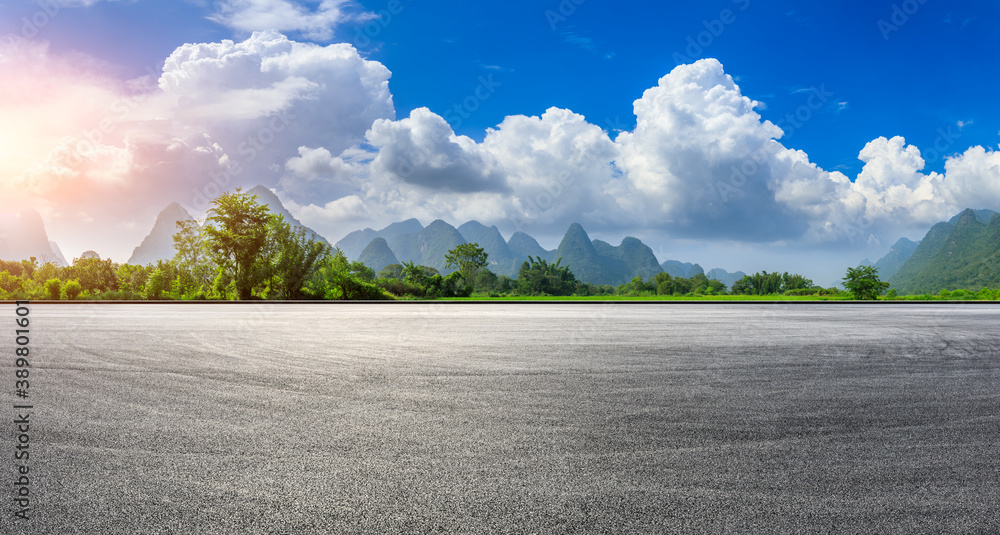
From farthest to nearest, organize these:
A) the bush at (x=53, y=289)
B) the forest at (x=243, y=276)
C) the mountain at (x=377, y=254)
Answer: the mountain at (x=377, y=254) → the forest at (x=243, y=276) → the bush at (x=53, y=289)

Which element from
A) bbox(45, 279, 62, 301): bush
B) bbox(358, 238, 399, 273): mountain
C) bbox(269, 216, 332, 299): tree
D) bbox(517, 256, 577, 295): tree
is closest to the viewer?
bbox(45, 279, 62, 301): bush

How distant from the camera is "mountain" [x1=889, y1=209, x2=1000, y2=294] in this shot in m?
66.0

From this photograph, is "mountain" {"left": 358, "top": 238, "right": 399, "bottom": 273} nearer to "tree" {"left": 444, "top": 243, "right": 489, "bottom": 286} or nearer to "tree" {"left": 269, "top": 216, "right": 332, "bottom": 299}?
"tree" {"left": 444, "top": 243, "right": 489, "bottom": 286}

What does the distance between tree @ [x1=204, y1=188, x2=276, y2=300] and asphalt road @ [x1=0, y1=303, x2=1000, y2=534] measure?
24688 mm

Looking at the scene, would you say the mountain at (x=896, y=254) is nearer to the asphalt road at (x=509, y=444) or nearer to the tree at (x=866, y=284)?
the tree at (x=866, y=284)

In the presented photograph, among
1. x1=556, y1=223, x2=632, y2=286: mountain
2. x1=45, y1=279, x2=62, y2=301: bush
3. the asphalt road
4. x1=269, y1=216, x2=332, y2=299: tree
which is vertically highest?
x1=556, y1=223, x2=632, y2=286: mountain

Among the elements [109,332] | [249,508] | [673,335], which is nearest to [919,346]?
[673,335]

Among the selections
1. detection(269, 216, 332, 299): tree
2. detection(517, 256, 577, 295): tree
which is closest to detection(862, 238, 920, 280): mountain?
detection(517, 256, 577, 295): tree

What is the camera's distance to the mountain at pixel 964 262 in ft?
217

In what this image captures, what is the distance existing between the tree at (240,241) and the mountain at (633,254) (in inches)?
5443

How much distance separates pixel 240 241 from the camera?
30.1 metres

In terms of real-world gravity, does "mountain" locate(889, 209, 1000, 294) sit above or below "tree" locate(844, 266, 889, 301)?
above

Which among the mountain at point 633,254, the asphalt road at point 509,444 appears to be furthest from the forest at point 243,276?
the mountain at point 633,254

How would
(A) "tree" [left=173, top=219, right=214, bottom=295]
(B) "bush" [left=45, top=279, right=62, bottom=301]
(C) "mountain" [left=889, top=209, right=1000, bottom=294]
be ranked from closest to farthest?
(B) "bush" [left=45, top=279, right=62, bottom=301] → (A) "tree" [left=173, top=219, right=214, bottom=295] → (C) "mountain" [left=889, top=209, right=1000, bottom=294]
